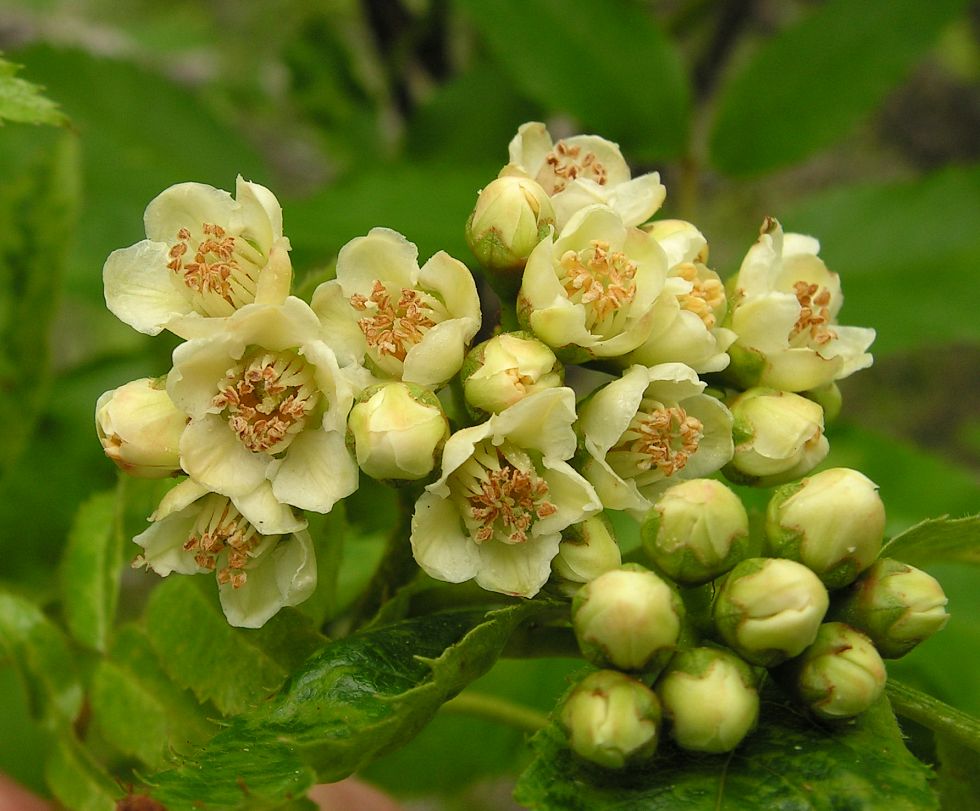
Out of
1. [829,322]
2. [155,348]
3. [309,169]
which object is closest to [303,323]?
[829,322]

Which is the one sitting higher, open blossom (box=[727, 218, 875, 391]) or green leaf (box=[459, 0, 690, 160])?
green leaf (box=[459, 0, 690, 160])

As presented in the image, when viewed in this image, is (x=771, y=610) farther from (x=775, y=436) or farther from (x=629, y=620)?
(x=775, y=436)

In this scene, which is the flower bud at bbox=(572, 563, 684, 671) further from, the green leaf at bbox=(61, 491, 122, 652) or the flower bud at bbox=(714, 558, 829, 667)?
the green leaf at bbox=(61, 491, 122, 652)

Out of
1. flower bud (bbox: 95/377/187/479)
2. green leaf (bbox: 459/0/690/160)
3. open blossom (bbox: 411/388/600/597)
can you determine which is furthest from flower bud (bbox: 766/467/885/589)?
green leaf (bbox: 459/0/690/160)

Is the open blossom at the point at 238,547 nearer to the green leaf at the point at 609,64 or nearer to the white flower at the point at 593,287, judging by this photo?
the white flower at the point at 593,287

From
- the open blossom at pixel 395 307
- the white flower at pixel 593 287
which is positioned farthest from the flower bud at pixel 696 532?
the open blossom at pixel 395 307

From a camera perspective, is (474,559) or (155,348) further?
(155,348)

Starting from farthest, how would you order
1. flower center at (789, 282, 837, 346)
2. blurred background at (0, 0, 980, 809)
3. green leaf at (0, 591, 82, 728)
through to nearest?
blurred background at (0, 0, 980, 809)
green leaf at (0, 591, 82, 728)
flower center at (789, 282, 837, 346)

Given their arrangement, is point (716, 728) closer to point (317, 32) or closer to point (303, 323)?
point (303, 323)
